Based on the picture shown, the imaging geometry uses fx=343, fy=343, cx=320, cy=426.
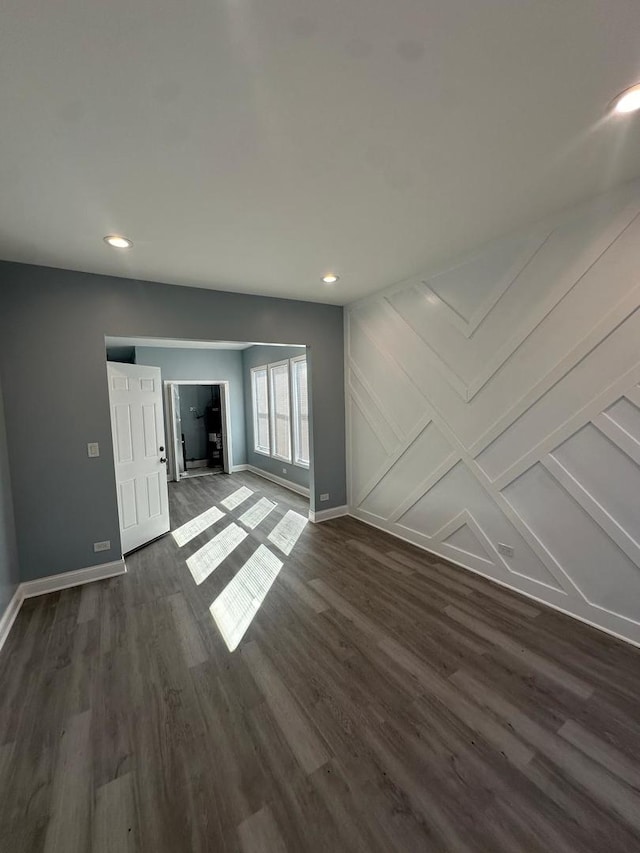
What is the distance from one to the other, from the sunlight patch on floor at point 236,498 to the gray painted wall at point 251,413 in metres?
0.74

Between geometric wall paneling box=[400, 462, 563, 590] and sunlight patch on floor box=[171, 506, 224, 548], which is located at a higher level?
geometric wall paneling box=[400, 462, 563, 590]

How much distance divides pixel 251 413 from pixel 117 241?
527 cm

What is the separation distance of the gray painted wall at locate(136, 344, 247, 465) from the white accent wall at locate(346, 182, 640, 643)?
4.76m

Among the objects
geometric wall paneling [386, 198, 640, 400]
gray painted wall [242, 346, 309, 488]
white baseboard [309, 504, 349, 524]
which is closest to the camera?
geometric wall paneling [386, 198, 640, 400]

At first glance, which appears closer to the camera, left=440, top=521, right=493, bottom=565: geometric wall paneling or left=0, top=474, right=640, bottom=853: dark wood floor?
left=0, top=474, right=640, bottom=853: dark wood floor

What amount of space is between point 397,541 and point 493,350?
7.40 feet

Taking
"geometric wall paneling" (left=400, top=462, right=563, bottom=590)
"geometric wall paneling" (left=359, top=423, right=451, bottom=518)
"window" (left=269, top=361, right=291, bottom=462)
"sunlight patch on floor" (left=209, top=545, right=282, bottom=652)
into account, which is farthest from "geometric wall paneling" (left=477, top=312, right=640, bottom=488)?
"window" (left=269, top=361, right=291, bottom=462)

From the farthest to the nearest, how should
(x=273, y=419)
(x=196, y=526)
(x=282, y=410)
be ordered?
(x=273, y=419), (x=282, y=410), (x=196, y=526)

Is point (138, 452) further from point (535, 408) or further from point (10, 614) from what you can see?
point (535, 408)

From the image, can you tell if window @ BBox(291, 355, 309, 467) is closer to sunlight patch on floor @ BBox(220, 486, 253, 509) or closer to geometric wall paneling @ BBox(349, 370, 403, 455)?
sunlight patch on floor @ BBox(220, 486, 253, 509)

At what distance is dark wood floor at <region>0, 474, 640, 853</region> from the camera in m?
1.31

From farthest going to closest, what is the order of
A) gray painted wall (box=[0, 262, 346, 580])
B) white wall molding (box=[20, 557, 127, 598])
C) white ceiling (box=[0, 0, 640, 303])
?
white wall molding (box=[20, 557, 127, 598])
gray painted wall (box=[0, 262, 346, 580])
white ceiling (box=[0, 0, 640, 303])

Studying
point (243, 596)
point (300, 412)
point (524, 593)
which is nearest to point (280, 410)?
point (300, 412)

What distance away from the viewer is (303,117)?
1.46 meters
